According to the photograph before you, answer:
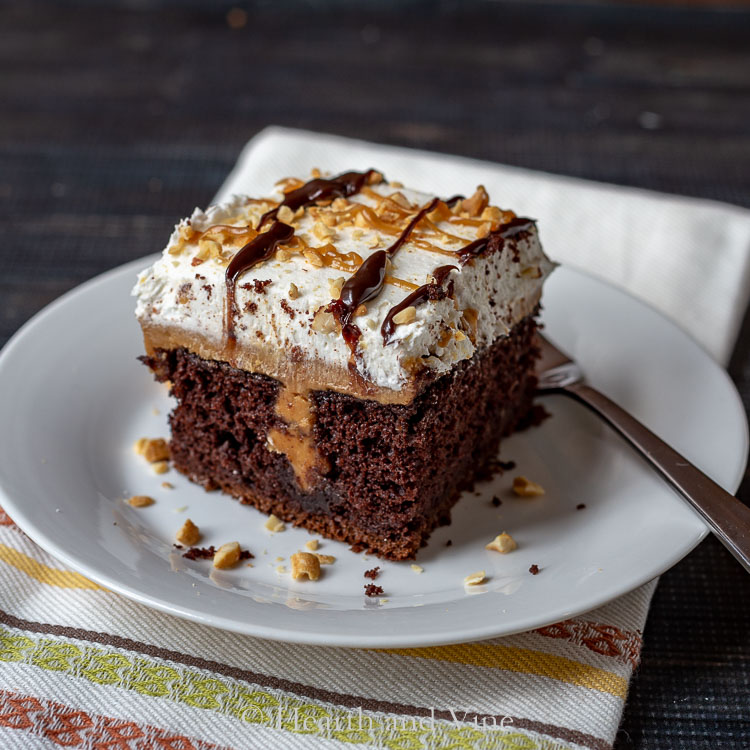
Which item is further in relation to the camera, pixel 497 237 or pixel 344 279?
pixel 497 237

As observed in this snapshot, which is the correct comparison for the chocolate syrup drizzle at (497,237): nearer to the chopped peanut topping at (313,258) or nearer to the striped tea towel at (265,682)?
the chopped peanut topping at (313,258)

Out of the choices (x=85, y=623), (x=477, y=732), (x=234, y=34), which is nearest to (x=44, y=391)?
(x=85, y=623)

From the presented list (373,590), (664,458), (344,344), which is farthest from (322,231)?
(664,458)

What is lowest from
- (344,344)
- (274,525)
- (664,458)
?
(274,525)

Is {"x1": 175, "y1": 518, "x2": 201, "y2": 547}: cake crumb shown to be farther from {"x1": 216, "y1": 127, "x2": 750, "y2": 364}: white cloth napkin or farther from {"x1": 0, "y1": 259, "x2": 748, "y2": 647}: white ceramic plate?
{"x1": 216, "y1": 127, "x2": 750, "y2": 364}: white cloth napkin

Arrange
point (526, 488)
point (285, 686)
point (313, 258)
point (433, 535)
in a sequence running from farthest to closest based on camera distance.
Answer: point (526, 488)
point (433, 535)
point (313, 258)
point (285, 686)

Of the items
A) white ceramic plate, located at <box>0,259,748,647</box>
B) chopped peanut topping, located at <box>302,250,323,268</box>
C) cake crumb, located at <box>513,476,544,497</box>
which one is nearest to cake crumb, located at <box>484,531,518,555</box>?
white ceramic plate, located at <box>0,259,748,647</box>

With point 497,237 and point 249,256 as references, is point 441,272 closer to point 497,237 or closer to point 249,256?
point 497,237

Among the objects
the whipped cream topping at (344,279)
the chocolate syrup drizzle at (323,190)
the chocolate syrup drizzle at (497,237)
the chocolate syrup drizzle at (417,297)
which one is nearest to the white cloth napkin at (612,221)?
the chocolate syrup drizzle at (497,237)
